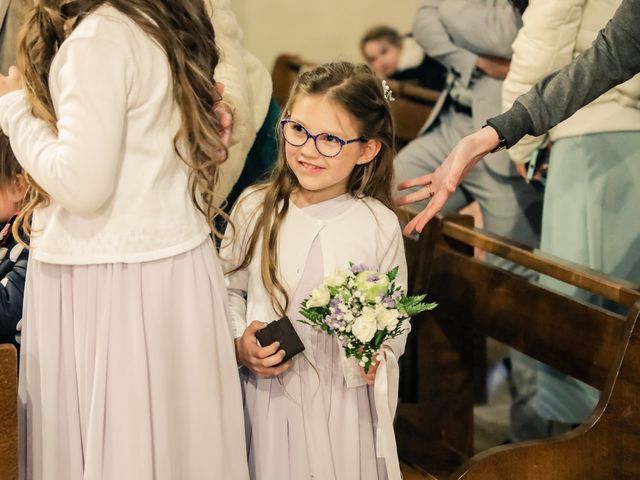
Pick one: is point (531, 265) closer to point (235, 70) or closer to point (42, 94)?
point (235, 70)

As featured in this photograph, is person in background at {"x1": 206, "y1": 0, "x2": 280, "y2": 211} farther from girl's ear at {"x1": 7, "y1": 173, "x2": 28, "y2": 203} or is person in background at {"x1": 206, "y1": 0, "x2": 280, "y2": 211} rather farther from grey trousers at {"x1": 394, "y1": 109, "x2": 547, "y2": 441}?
grey trousers at {"x1": 394, "y1": 109, "x2": 547, "y2": 441}

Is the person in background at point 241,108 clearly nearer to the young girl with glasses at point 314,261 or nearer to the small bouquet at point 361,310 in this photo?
the young girl with glasses at point 314,261

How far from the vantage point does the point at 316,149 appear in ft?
8.14

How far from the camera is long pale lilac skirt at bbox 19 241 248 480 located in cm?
224

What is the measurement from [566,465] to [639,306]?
1.45ft

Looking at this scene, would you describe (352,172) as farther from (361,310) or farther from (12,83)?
(12,83)

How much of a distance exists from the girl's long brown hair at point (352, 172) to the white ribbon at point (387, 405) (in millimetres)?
314

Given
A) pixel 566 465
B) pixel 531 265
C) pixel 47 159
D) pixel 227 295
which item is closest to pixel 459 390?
pixel 531 265

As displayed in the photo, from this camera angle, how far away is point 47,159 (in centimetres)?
209

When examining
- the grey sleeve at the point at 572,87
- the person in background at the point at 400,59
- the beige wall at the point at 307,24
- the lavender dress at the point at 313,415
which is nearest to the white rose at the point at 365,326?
the lavender dress at the point at 313,415

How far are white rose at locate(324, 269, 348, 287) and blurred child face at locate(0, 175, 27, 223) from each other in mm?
874

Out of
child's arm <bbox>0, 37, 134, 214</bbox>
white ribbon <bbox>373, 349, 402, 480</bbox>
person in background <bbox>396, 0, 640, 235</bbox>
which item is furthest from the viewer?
person in background <bbox>396, 0, 640, 235</bbox>

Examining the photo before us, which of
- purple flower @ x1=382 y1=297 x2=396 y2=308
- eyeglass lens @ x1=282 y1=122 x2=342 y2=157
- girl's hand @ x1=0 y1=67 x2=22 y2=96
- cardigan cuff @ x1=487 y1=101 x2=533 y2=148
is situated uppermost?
girl's hand @ x1=0 y1=67 x2=22 y2=96

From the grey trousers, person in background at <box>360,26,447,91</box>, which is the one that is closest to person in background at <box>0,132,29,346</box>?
the grey trousers
